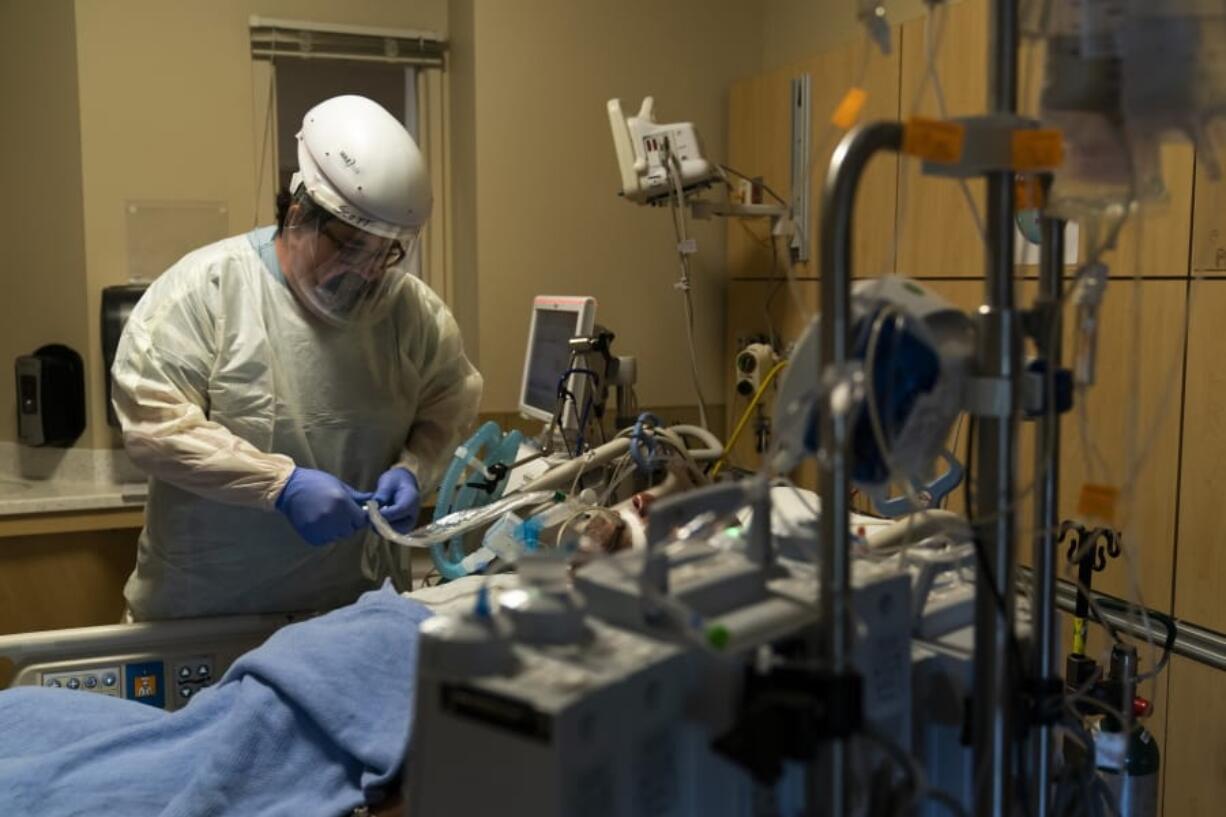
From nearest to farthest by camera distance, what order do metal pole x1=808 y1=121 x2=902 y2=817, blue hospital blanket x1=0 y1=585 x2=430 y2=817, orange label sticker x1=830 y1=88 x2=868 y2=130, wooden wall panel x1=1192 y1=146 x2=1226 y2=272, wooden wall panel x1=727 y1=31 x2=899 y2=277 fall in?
metal pole x1=808 y1=121 x2=902 y2=817, orange label sticker x1=830 y1=88 x2=868 y2=130, blue hospital blanket x1=0 y1=585 x2=430 y2=817, wooden wall panel x1=1192 y1=146 x2=1226 y2=272, wooden wall panel x1=727 y1=31 x2=899 y2=277

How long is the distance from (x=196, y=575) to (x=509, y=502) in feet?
2.19

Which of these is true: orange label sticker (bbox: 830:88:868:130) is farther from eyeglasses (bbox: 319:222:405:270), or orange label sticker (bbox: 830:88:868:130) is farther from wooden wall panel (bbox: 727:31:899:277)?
wooden wall panel (bbox: 727:31:899:277)

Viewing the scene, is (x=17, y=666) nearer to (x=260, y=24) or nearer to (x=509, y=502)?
(x=509, y=502)

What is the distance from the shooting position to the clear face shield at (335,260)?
2096mm

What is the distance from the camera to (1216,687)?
192 cm

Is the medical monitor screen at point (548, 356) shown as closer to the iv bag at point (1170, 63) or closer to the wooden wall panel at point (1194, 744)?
the wooden wall panel at point (1194, 744)

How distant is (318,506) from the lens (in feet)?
6.44

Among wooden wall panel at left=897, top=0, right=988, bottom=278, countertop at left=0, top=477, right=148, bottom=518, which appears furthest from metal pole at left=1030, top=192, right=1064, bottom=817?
countertop at left=0, top=477, right=148, bottom=518

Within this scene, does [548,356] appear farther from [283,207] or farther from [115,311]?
[115,311]

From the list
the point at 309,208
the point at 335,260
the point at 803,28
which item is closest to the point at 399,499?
the point at 335,260

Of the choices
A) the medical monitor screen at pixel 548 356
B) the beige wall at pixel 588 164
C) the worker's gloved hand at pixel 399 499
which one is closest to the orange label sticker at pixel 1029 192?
the worker's gloved hand at pixel 399 499

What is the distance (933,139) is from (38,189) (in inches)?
115

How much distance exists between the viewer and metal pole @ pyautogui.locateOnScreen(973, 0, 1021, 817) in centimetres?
86

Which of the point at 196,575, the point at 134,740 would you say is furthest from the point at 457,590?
the point at 196,575
